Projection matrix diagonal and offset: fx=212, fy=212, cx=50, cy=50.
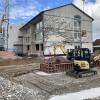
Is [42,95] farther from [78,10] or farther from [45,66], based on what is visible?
[78,10]

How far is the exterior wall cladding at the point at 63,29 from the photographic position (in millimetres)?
33188

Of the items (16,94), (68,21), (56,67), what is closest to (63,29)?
(68,21)

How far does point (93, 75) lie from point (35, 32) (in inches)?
943

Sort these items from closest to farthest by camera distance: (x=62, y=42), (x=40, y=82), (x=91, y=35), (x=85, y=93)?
(x=85, y=93) < (x=40, y=82) < (x=62, y=42) < (x=91, y=35)

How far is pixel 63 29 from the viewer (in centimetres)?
3438

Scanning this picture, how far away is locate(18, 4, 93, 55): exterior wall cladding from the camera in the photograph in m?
33.2

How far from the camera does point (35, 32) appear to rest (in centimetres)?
3784

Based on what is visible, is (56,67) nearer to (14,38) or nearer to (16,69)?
(16,69)

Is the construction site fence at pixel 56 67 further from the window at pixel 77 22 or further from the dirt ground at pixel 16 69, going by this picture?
the window at pixel 77 22

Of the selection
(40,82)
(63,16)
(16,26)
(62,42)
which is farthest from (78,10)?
(40,82)

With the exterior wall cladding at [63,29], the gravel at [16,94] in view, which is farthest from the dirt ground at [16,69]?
the exterior wall cladding at [63,29]

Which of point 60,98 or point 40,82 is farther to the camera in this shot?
point 40,82

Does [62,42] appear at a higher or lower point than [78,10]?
lower

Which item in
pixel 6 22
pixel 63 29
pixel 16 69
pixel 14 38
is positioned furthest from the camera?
pixel 14 38
